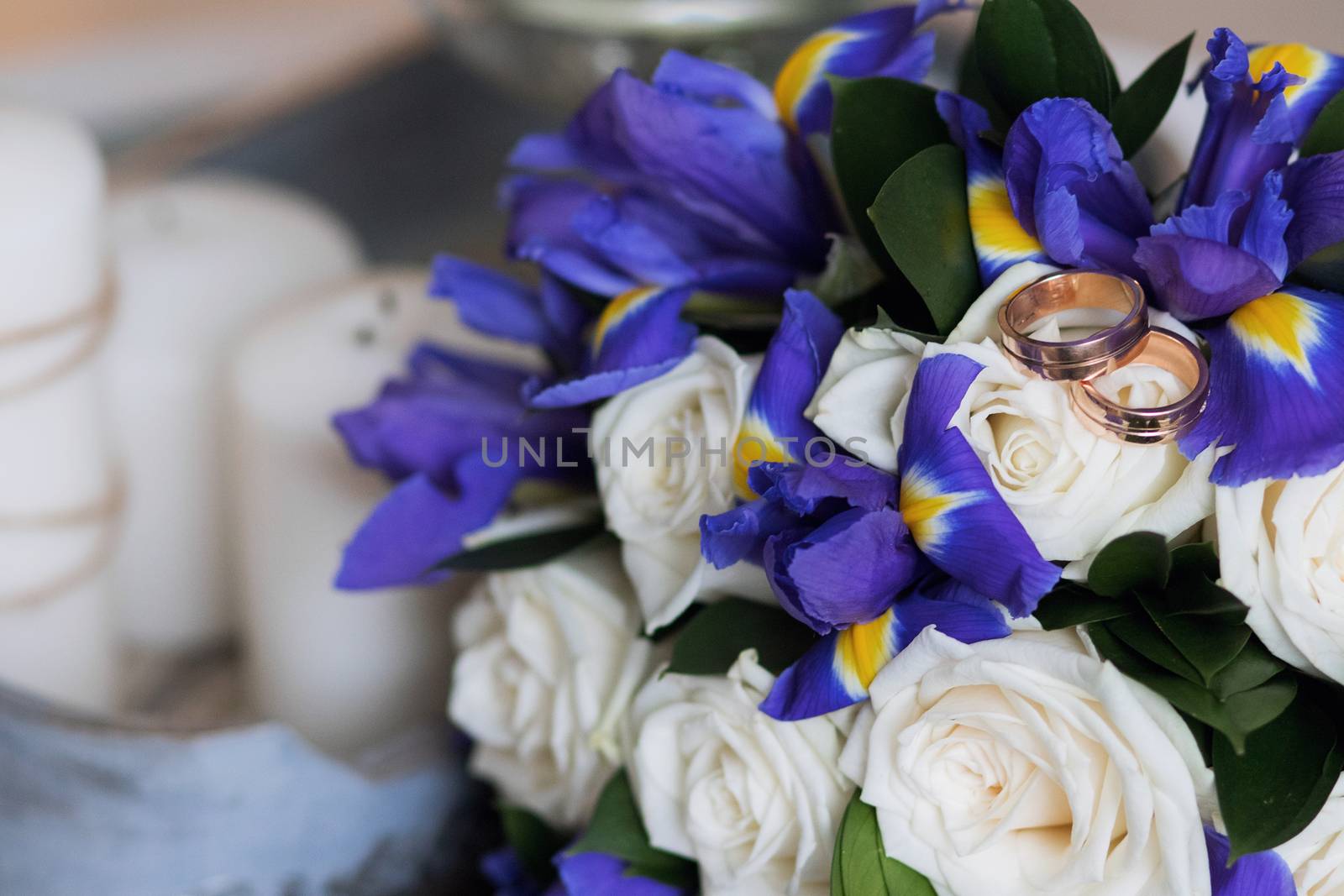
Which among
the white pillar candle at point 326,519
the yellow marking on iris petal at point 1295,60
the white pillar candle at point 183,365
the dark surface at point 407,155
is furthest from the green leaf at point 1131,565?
the dark surface at point 407,155

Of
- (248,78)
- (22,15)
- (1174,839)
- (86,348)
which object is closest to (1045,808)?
(1174,839)

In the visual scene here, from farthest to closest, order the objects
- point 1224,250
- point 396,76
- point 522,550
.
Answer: point 396,76 < point 522,550 < point 1224,250

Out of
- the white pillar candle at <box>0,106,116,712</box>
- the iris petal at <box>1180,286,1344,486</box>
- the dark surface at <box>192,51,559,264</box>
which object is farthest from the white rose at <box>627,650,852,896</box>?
the dark surface at <box>192,51,559,264</box>

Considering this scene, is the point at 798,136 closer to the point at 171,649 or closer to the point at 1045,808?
the point at 1045,808

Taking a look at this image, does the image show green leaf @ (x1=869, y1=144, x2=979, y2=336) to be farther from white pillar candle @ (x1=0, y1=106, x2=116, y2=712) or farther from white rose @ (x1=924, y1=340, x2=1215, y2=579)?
white pillar candle @ (x1=0, y1=106, x2=116, y2=712)

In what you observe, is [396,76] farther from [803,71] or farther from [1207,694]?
[1207,694]

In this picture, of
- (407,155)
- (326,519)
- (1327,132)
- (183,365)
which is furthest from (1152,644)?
(407,155)
